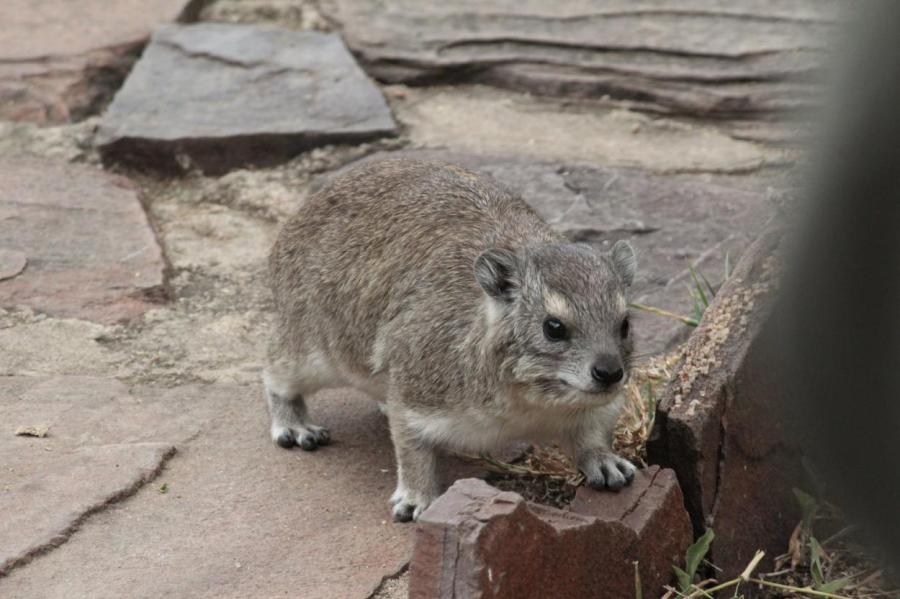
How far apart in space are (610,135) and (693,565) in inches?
151

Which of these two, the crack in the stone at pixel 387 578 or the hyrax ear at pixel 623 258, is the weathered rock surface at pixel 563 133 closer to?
the hyrax ear at pixel 623 258

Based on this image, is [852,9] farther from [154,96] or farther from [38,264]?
[154,96]

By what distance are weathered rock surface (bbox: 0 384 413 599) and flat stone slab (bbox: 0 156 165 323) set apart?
0.68 metres

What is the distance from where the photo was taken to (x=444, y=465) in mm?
5531

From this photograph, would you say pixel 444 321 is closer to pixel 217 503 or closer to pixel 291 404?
pixel 291 404

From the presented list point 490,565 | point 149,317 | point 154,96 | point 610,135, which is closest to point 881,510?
point 490,565

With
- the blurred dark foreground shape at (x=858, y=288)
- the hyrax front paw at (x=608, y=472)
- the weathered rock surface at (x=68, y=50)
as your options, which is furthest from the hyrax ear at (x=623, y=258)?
the weathered rock surface at (x=68, y=50)

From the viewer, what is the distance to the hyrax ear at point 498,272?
4.93 meters

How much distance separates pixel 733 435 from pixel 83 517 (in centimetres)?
207

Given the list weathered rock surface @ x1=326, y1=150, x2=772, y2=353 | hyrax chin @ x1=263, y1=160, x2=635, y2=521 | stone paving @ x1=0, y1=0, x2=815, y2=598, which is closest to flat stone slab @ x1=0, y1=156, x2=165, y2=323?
stone paving @ x1=0, y1=0, x2=815, y2=598

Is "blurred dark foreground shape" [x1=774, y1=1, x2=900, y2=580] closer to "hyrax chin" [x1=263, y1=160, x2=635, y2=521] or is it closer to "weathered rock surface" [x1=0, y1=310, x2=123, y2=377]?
"hyrax chin" [x1=263, y1=160, x2=635, y2=521]

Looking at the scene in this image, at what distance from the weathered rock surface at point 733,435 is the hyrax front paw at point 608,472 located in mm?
111

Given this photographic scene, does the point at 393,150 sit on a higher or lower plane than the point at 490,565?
lower

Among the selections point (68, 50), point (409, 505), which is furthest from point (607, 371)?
point (68, 50)
